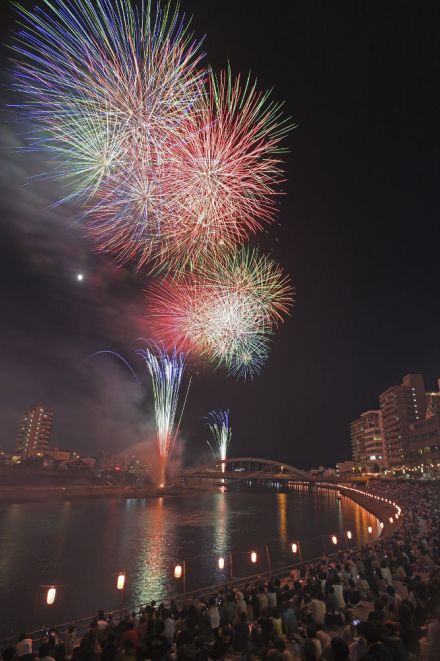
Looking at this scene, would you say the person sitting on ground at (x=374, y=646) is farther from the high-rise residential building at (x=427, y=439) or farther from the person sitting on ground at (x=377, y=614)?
the high-rise residential building at (x=427, y=439)

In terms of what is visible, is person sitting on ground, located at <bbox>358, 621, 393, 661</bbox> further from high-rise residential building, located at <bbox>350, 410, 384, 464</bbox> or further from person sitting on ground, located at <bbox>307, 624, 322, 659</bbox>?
high-rise residential building, located at <bbox>350, 410, 384, 464</bbox>

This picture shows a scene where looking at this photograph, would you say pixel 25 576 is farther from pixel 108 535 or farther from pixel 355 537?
pixel 355 537

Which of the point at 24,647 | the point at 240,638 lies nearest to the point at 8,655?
the point at 24,647

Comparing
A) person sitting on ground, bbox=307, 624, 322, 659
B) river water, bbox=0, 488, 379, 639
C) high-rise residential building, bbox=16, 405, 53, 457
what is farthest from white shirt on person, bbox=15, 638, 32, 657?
high-rise residential building, bbox=16, 405, 53, 457

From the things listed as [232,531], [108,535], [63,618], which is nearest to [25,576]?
[63,618]

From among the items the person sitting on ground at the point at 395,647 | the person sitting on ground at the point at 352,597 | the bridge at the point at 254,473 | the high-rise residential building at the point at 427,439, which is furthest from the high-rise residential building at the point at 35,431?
the person sitting on ground at the point at 395,647

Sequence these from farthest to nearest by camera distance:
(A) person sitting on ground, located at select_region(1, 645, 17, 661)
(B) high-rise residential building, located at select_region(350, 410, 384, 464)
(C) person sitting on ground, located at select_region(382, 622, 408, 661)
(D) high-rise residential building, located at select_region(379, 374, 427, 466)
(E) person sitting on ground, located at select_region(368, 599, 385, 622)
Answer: (B) high-rise residential building, located at select_region(350, 410, 384, 464), (D) high-rise residential building, located at select_region(379, 374, 427, 466), (E) person sitting on ground, located at select_region(368, 599, 385, 622), (A) person sitting on ground, located at select_region(1, 645, 17, 661), (C) person sitting on ground, located at select_region(382, 622, 408, 661)

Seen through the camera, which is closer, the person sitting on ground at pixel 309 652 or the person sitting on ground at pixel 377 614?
the person sitting on ground at pixel 309 652
